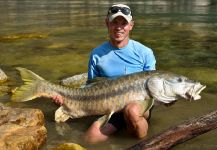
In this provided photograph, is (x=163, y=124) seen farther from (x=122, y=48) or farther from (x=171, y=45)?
(x=171, y=45)

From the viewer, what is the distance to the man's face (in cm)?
669

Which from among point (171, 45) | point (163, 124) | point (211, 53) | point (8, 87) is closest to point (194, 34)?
point (171, 45)

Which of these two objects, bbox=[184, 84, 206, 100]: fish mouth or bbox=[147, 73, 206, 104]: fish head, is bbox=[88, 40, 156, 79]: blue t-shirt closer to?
bbox=[147, 73, 206, 104]: fish head

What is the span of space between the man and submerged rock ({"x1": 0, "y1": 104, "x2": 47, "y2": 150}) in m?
0.77

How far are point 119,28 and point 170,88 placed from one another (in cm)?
117

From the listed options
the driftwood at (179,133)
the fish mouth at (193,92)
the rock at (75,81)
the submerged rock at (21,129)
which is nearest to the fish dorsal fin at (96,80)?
the submerged rock at (21,129)

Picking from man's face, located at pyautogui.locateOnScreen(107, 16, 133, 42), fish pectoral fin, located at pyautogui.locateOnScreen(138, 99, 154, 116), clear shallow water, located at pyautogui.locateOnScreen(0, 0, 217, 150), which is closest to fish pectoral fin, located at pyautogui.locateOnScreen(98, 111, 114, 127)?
clear shallow water, located at pyautogui.locateOnScreen(0, 0, 217, 150)

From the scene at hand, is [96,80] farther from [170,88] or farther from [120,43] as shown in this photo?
[170,88]

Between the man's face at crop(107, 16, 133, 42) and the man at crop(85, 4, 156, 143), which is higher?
the man's face at crop(107, 16, 133, 42)

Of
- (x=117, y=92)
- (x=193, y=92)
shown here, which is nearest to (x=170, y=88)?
(x=193, y=92)

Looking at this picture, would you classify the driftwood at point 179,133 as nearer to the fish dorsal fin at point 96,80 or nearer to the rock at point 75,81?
the fish dorsal fin at point 96,80

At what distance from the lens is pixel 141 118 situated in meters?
6.56

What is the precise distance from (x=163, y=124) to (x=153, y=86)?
130 cm

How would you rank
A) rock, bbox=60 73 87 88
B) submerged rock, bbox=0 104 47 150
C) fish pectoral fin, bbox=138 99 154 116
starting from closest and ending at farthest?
submerged rock, bbox=0 104 47 150 → fish pectoral fin, bbox=138 99 154 116 → rock, bbox=60 73 87 88
